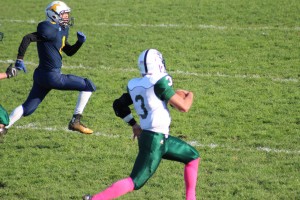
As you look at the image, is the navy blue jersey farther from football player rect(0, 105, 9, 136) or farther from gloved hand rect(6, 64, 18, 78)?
football player rect(0, 105, 9, 136)

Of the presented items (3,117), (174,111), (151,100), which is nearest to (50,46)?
(3,117)

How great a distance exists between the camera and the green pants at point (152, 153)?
7.16 meters

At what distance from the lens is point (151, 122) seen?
726cm

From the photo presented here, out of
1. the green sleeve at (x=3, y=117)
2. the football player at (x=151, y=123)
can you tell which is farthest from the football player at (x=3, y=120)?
the football player at (x=151, y=123)

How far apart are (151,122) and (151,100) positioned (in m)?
0.21

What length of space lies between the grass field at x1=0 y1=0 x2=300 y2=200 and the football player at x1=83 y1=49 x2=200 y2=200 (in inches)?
41.1

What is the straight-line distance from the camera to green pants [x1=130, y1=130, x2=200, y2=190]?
7.16m

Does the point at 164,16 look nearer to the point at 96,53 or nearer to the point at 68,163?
the point at 96,53

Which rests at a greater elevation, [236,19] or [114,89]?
[236,19]

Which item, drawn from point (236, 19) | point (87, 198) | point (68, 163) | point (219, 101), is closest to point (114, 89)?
point (219, 101)

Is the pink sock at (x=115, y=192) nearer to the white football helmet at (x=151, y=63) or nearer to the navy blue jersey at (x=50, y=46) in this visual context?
the white football helmet at (x=151, y=63)

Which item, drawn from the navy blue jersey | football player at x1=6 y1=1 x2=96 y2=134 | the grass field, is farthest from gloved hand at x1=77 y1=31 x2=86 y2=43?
the grass field

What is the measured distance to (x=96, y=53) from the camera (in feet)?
48.0

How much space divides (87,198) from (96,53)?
25.5 ft
